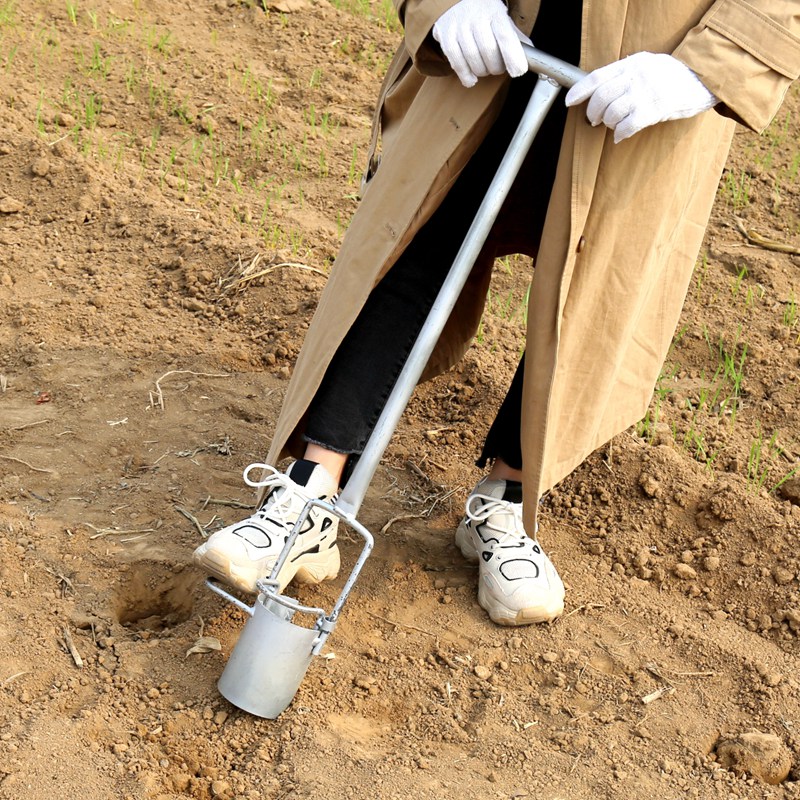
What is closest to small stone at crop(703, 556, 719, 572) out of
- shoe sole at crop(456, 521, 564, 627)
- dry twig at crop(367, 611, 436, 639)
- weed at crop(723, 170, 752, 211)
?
shoe sole at crop(456, 521, 564, 627)

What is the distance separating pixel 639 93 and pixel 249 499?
132 cm

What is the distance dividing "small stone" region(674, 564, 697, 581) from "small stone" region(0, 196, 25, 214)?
2376mm

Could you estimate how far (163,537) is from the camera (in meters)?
2.42

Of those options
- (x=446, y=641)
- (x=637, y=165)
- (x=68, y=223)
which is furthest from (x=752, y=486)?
(x=68, y=223)

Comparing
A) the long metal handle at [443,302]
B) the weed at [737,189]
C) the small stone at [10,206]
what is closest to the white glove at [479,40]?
the long metal handle at [443,302]

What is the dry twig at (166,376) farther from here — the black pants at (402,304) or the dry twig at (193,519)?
the black pants at (402,304)

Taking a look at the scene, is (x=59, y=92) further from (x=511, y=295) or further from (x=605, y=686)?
(x=605, y=686)

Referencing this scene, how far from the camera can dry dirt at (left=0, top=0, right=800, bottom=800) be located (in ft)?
6.57

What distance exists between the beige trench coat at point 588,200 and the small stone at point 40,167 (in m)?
1.90

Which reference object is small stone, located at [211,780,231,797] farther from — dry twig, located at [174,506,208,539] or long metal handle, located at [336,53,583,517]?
dry twig, located at [174,506,208,539]

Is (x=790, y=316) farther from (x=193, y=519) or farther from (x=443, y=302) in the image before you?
(x=193, y=519)

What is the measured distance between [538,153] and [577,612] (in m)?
0.98

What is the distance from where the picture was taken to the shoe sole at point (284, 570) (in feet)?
6.78

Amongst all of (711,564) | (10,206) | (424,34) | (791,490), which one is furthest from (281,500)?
(10,206)
